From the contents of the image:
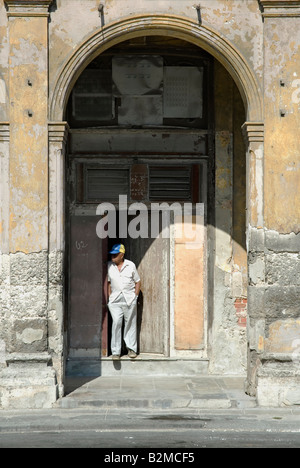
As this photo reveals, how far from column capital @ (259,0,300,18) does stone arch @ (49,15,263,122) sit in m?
0.52

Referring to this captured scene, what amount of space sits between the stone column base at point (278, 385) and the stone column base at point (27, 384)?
7.16 feet

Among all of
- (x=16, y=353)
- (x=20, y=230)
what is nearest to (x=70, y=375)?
(x=16, y=353)

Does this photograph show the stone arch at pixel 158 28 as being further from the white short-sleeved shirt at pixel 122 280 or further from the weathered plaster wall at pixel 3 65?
the white short-sleeved shirt at pixel 122 280

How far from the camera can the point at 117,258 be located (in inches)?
435

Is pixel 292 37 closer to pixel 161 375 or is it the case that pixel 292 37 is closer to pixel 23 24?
pixel 23 24

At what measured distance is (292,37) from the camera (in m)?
9.41

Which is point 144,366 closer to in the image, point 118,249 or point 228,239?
point 118,249

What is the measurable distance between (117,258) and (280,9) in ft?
12.0

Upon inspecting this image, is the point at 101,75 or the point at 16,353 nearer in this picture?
the point at 16,353

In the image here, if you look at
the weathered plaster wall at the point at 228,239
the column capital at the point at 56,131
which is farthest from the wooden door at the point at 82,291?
the column capital at the point at 56,131
